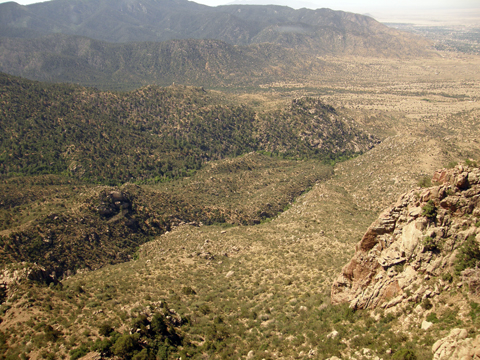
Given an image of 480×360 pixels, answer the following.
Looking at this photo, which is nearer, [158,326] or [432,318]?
[432,318]

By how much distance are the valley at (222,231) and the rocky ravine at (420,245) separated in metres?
0.12

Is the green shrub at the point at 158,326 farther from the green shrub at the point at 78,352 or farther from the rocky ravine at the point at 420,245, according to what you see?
the rocky ravine at the point at 420,245

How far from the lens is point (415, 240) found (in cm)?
2359

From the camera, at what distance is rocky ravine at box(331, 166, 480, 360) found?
842 inches

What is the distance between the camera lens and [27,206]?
64812 mm

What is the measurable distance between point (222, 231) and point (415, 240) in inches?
1584

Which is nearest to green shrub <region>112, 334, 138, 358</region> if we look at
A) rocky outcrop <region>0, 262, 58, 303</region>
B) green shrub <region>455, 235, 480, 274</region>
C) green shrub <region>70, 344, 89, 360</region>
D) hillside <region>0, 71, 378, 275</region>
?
green shrub <region>70, 344, 89, 360</region>

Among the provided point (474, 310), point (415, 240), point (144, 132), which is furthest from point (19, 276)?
point (144, 132)

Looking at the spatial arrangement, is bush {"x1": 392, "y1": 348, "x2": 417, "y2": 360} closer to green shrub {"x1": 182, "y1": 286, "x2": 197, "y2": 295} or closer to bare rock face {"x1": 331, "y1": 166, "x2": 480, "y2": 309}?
bare rock face {"x1": 331, "y1": 166, "x2": 480, "y2": 309}

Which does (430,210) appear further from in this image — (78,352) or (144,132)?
(144,132)

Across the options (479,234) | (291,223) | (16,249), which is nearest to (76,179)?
(16,249)

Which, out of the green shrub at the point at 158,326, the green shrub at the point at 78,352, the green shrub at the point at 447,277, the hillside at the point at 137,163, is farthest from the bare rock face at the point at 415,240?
the hillside at the point at 137,163

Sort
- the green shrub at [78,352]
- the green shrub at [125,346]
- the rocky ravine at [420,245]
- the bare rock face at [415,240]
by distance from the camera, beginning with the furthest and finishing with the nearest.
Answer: the green shrub at [125,346] → the green shrub at [78,352] → the bare rock face at [415,240] → the rocky ravine at [420,245]

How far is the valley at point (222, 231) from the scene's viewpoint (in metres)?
22.9
